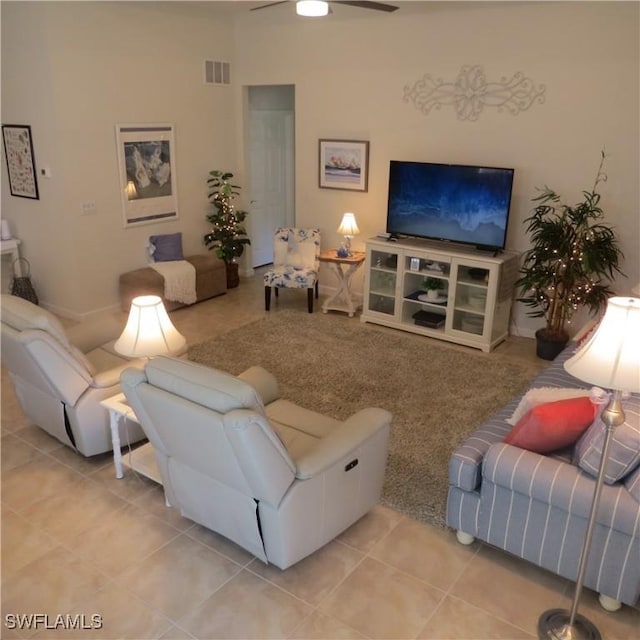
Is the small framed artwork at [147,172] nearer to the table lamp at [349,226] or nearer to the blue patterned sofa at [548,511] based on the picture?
the table lamp at [349,226]

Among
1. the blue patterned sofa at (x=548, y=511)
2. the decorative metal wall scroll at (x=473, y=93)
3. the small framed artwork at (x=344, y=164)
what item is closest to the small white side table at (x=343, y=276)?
the small framed artwork at (x=344, y=164)

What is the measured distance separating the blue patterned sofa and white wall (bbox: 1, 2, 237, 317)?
4.46m

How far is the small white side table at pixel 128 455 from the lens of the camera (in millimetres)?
3260

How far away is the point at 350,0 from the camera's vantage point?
3889mm

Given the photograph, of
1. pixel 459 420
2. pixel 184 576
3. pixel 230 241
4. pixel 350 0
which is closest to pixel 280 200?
pixel 230 241

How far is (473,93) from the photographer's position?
17.7 feet

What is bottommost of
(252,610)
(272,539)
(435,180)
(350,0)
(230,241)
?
(252,610)

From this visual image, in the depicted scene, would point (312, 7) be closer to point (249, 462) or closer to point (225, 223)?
point (249, 462)

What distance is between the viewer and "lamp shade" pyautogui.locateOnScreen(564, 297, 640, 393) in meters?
2.03

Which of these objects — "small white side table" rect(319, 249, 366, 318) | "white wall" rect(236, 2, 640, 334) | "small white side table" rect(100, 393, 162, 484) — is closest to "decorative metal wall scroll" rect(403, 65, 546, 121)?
"white wall" rect(236, 2, 640, 334)

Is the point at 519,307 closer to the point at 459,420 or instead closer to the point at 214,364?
the point at 459,420

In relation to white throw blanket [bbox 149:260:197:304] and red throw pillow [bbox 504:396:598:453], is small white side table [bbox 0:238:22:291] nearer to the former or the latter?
white throw blanket [bbox 149:260:197:304]

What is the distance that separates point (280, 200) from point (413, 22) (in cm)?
315

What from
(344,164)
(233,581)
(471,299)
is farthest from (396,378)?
(344,164)
